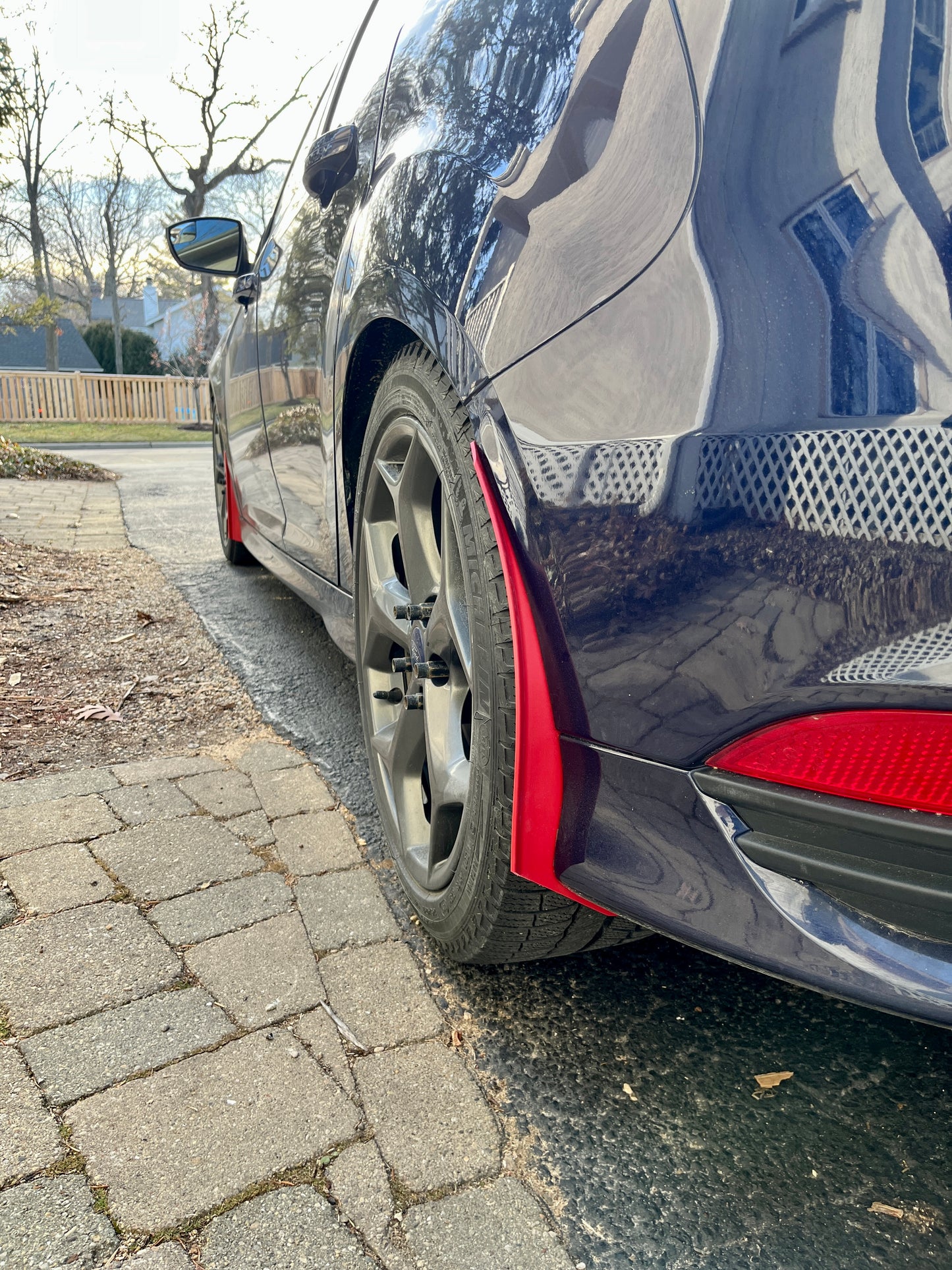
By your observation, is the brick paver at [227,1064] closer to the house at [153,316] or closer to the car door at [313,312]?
the car door at [313,312]

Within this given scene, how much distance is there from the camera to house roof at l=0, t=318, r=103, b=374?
47.0 meters

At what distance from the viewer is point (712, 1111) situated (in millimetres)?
1279

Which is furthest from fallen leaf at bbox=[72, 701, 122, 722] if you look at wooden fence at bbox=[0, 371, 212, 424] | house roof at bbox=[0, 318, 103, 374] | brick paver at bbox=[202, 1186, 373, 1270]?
house roof at bbox=[0, 318, 103, 374]

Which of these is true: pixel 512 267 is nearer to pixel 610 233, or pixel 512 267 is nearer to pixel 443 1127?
pixel 610 233

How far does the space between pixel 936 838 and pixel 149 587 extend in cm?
414

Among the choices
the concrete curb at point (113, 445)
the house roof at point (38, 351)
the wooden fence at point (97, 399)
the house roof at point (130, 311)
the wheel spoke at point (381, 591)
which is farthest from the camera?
the house roof at point (130, 311)

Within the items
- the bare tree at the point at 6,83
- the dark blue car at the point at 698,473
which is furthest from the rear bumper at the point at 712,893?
the bare tree at the point at 6,83

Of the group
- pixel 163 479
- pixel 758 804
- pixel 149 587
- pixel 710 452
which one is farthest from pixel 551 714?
pixel 163 479

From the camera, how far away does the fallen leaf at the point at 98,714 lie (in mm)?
2779

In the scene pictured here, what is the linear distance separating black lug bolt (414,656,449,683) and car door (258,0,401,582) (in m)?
0.71

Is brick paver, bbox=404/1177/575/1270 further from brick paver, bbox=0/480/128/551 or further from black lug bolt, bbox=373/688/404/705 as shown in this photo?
brick paver, bbox=0/480/128/551

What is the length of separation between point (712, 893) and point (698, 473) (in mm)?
479

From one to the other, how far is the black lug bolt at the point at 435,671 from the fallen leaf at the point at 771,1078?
0.79 meters

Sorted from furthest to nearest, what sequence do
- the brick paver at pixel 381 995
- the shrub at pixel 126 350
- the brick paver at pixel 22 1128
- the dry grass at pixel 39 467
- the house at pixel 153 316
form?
the house at pixel 153 316 < the shrub at pixel 126 350 < the dry grass at pixel 39 467 < the brick paver at pixel 381 995 < the brick paver at pixel 22 1128
